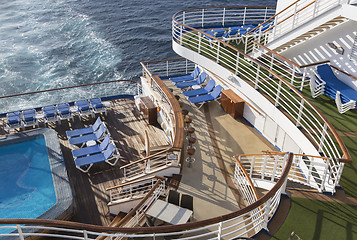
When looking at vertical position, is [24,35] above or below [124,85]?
above

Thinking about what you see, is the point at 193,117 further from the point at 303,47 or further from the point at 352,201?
the point at 352,201

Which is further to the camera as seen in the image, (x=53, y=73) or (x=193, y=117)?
(x=53, y=73)

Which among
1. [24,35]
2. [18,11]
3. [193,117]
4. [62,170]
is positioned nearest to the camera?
[62,170]

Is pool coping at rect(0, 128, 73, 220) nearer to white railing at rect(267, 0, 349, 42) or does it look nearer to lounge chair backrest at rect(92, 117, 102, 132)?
lounge chair backrest at rect(92, 117, 102, 132)

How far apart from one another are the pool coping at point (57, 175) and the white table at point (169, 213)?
10.8ft

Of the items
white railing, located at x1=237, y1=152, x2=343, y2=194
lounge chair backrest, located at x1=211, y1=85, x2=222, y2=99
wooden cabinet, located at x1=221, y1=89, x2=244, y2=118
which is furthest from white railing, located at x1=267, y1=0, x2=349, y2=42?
white railing, located at x1=237, y1=152, x2=343, y2=194

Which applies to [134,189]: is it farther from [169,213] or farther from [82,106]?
[82,106]

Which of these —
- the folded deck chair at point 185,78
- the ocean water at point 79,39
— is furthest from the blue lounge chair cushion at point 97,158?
the ocean water at point 79,39

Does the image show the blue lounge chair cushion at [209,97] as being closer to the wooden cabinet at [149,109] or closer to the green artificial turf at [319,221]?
the wooden cabinet at [149,109]

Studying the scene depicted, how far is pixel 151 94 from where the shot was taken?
44.4 feet

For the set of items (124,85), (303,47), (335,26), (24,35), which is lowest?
(124,85)

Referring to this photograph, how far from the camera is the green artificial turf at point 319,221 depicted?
19.1 ft

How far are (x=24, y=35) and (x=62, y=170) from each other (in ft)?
76.3

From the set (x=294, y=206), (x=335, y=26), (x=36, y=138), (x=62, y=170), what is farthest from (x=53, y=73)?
(x=294, y=206)
